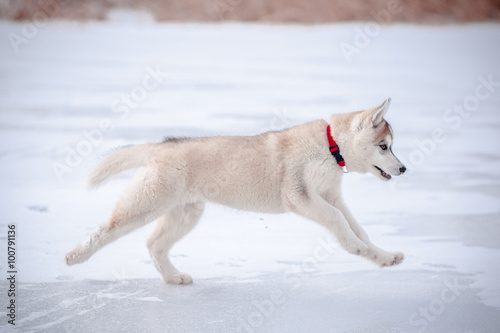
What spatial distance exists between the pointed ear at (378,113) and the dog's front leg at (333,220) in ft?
1.98

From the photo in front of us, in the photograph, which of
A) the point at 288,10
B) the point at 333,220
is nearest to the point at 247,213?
the point at 333,220

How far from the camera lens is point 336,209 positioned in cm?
448

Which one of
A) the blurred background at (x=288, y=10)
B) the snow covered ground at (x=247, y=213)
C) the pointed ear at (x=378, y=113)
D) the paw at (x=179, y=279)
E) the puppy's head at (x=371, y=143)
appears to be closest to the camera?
the snow covered ground at (x=247, y=213)

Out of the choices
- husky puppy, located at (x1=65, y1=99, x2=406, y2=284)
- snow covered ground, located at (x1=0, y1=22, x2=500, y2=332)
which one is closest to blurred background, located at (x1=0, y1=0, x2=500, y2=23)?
snow covered ground, located at (x1=0, y1=22, x2=500, y2=332)

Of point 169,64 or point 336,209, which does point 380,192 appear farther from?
point 169,64

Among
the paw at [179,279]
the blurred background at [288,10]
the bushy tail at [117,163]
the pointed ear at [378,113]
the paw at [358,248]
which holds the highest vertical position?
the pointed ear at [378,113]

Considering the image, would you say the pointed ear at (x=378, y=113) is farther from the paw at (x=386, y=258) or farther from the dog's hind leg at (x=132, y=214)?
the dog's hind leg at (x=132, y=214)

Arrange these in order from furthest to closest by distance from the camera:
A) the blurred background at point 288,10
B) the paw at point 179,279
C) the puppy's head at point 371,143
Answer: the blurred background at point 288,10 → the paw at point 179,279 → the puppy's head at point 371,143

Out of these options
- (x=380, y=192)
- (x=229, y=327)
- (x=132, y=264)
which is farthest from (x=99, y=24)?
(x=229, y=327)

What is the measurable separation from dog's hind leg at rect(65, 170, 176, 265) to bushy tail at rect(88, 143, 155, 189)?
29cm

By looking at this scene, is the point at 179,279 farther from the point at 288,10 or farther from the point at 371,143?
the point at 288,10

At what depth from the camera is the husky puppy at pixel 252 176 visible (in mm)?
4445

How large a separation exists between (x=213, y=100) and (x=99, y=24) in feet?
26.5

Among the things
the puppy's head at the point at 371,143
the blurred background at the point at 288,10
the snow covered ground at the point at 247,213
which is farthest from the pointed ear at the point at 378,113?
the blurred background at the point at 288,10
